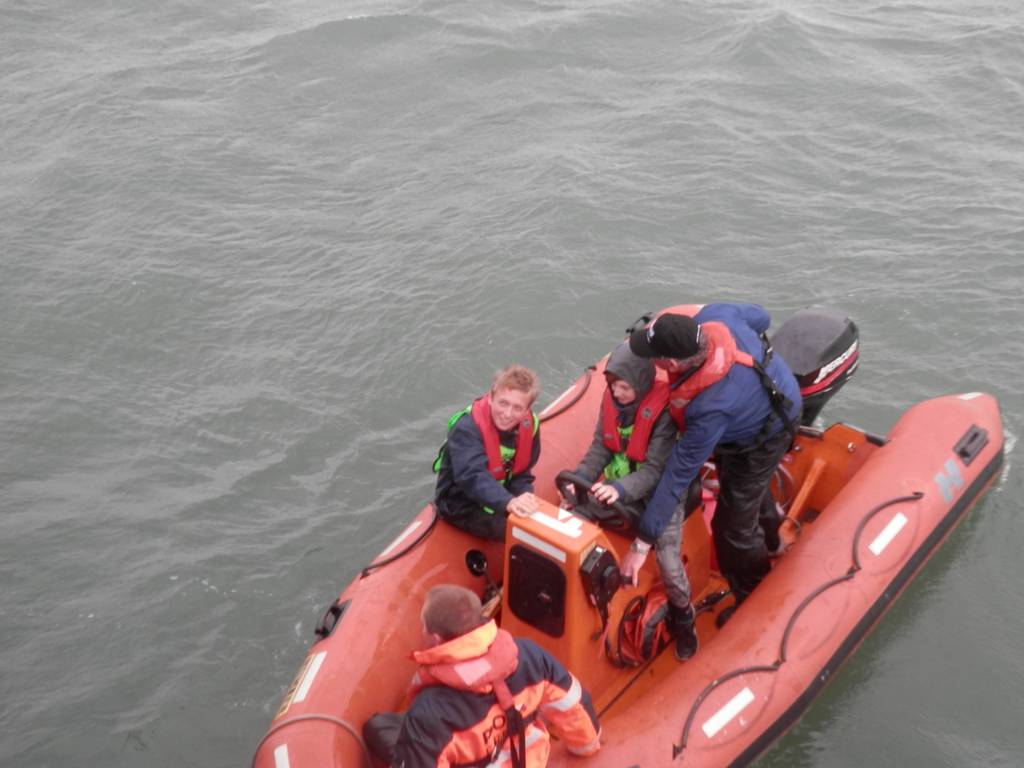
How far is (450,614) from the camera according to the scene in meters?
3.27

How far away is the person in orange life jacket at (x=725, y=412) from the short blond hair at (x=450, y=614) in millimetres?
1409

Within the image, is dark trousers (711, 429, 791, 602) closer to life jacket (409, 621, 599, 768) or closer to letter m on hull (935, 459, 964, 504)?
letter m on hull (935, 459, 964, 504)

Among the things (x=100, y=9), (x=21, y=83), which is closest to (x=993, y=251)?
(x=21, y=83)

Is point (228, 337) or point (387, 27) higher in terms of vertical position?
point (387, 27)

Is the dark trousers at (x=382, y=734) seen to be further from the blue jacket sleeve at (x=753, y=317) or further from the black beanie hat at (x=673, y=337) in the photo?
the blue jacket sleeve at (x=753, y=317)

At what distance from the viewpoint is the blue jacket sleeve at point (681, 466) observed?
4.44 m

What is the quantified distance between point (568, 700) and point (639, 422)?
4.50 ft

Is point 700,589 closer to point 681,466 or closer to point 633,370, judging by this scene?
point 681,466

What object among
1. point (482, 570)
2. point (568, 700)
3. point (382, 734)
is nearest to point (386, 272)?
point (482, 570)

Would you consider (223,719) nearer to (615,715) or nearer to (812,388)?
(615,715)

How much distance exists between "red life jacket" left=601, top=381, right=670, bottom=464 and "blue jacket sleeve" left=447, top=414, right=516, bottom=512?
0.50 metres

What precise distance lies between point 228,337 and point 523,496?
480cm

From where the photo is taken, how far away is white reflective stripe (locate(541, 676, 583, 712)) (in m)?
3.70

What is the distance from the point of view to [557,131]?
440 inches
